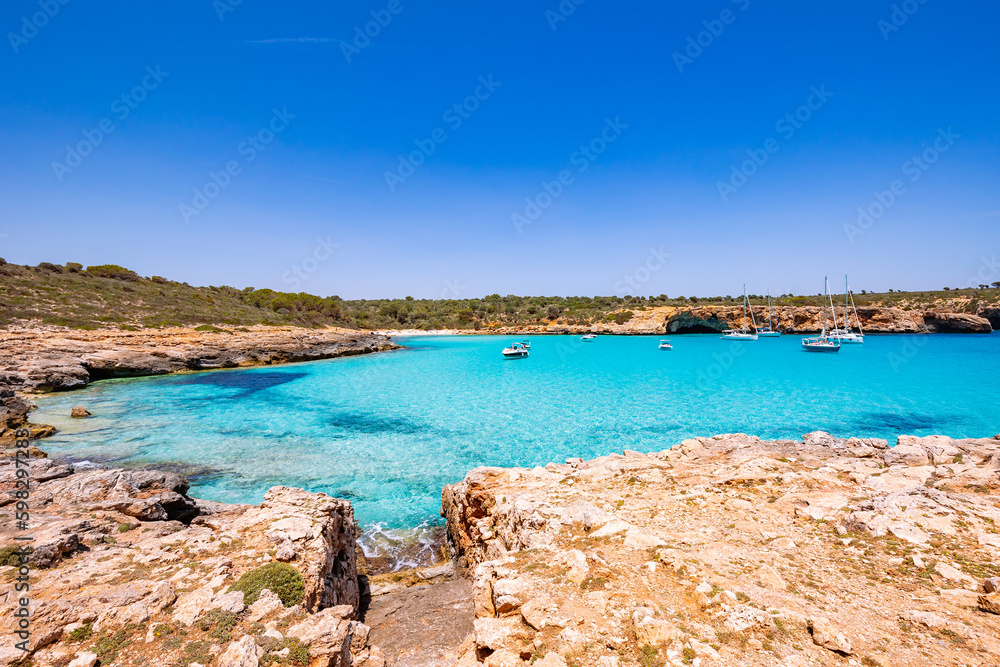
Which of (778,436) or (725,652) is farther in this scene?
(778,436)

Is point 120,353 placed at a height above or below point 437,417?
above

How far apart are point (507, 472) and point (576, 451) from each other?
6866 millimetres

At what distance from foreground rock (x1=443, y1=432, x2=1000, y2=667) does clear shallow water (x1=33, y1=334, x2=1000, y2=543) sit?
228 inches

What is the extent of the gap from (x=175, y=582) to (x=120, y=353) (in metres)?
41.2

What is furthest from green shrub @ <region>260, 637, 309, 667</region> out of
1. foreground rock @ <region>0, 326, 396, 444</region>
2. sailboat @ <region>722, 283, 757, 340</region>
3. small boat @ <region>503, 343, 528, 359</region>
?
sailboat @ <region>722, 283, 757, 340</region>

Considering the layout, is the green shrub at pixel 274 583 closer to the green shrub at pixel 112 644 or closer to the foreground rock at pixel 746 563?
the green shrub at pixel 112 644

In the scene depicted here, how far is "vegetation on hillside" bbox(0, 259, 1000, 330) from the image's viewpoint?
44.1m

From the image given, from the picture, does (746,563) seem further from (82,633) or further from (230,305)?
(230,305)

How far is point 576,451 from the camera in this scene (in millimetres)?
15914

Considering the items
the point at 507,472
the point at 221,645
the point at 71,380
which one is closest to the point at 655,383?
the point at 507,472

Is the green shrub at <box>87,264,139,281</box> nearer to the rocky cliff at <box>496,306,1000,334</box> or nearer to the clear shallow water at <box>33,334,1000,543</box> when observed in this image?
the clear shallow water at <box>33,334,1000,543</box>

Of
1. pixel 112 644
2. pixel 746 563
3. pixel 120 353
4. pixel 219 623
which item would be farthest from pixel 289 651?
pixel 120 353

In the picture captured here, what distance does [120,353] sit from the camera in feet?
111

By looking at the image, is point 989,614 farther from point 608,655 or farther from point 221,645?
point 221,645
